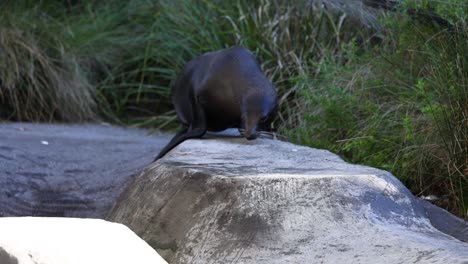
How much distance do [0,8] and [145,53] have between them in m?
1.22

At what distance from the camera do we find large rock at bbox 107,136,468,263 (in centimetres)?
265

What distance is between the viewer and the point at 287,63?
684 cm

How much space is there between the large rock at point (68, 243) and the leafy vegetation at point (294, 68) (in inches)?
77.2

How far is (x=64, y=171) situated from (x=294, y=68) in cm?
246

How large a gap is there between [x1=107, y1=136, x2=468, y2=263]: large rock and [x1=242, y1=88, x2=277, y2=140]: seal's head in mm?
571

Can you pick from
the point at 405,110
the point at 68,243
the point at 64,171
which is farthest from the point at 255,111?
the point at 68,243

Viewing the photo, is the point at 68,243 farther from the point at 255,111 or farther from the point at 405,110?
the point at 405,110

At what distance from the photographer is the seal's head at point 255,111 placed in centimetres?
405

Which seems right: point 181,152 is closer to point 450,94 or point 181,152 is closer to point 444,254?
point 450,94

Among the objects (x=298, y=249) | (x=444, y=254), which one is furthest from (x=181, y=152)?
(x=444, y=254)

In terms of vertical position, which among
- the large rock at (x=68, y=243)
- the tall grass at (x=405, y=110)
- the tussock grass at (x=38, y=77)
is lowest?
the tussock grass at (x=38, y=77)

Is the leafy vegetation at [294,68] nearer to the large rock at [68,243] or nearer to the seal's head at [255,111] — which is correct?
the seal's head at [255,111]

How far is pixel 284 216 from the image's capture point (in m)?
2.90

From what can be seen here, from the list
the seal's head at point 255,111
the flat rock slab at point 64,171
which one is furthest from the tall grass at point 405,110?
the flat rock slab at point 64,171
